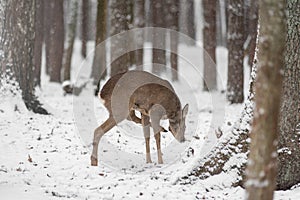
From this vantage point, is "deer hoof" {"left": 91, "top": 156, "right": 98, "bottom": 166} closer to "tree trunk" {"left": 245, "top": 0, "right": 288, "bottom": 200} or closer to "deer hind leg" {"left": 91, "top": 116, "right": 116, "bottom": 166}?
"deer hind leg" {"left": 91, "top": 116, "right": 116, "bottom": 166}

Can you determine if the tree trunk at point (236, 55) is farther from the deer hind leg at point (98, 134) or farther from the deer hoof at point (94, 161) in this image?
the deer hoof at point (94, 161)

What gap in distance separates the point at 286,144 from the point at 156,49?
13.0 m

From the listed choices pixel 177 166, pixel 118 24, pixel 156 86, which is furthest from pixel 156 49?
pixel 177 166

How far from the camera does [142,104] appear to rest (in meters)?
8.91

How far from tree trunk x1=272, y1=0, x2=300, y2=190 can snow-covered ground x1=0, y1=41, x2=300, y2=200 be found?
236mm

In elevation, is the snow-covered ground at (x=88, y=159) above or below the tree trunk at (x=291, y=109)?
below

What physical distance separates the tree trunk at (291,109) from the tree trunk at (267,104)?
2.69 m

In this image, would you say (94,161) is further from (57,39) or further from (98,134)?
(57,39)

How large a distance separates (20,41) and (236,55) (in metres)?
6.11

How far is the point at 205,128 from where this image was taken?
36.8 ft

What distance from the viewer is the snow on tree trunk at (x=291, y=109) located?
651cm

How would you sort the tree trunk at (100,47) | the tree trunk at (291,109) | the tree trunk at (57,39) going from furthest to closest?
the tree trunk at (57,39), the tree trunk at (100,47), the tree trunk at (291,109)

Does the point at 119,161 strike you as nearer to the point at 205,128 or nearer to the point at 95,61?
the point at 205,128

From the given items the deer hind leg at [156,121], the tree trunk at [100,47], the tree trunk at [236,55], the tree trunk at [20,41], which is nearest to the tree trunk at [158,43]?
the tree trunk at [100,47]
